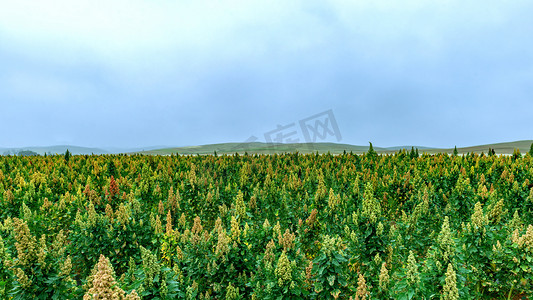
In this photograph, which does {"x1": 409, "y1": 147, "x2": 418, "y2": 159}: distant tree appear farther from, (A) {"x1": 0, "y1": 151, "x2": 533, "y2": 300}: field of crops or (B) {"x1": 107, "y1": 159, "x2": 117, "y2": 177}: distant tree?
(B) {"x1": 107, "y1": 159, "x2": 117, "y2": 177}: distant tree

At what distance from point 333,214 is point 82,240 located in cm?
546

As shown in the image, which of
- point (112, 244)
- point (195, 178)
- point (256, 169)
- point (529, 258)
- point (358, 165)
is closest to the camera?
point (529, 258)

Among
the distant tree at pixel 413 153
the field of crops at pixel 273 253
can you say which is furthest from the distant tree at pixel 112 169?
the distant tree at pixel 413 153

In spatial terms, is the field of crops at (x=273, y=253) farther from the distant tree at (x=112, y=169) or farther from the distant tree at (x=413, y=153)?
the distant tree at (x=413, y=153)

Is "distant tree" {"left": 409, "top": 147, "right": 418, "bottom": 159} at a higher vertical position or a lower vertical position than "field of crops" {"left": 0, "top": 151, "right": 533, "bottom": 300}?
higher

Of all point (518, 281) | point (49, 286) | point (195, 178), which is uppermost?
point (195, 178)

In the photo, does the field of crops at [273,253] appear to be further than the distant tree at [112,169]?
No

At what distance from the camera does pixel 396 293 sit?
4.06 meters

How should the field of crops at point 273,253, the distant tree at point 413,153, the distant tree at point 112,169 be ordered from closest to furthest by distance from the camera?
the field of crops at point 273,253, the distant tree at point 112,169, the distant tree at point 413,153

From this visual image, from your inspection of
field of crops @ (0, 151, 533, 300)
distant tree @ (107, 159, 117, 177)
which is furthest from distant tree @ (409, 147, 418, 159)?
distant tree @ (107, 159, 117, 177)

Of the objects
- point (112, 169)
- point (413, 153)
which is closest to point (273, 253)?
point (112, 169)

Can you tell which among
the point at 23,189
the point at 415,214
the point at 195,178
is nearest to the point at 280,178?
the point at 195,178

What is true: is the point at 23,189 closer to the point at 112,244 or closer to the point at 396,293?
the point at 112,244

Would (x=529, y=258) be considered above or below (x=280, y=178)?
below
